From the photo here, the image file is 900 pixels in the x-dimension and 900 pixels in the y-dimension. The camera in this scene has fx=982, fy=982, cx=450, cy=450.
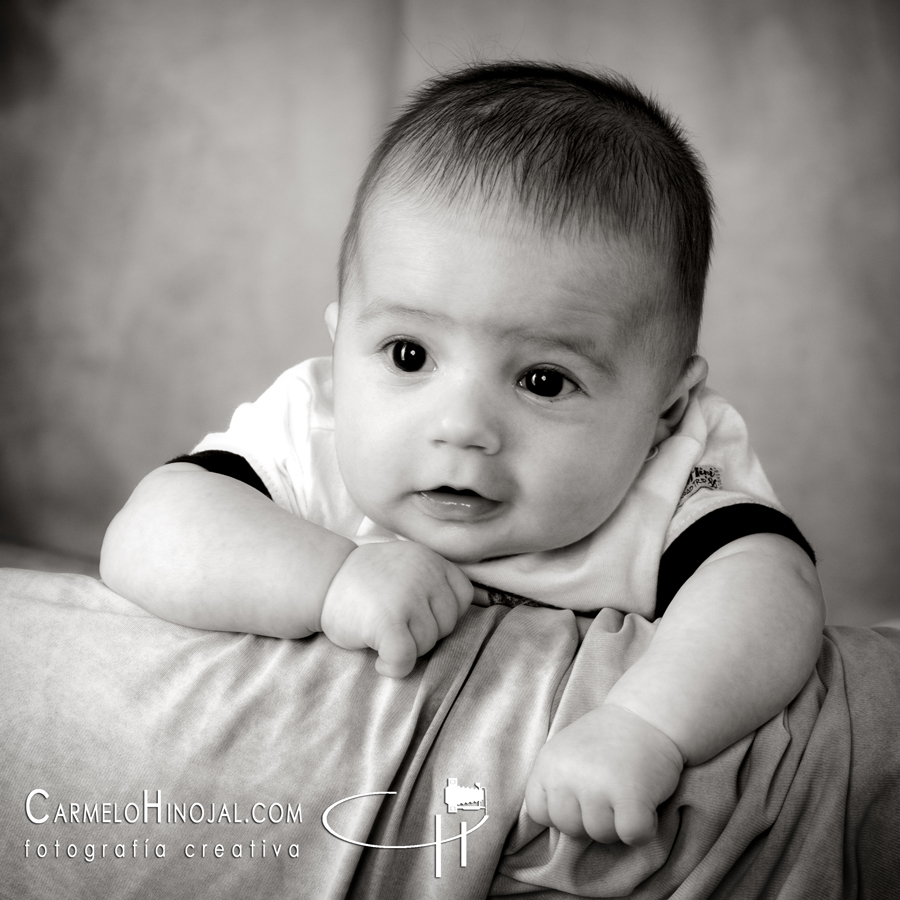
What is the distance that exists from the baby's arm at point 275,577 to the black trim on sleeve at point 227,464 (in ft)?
0.28

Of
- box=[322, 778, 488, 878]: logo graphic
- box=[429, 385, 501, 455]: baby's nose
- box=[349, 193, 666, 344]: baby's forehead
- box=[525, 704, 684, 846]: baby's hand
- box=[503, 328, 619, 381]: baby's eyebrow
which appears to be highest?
box=[349, 193, 666, 344]: baby's forehead

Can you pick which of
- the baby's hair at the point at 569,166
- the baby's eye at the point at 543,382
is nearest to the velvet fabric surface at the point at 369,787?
the baby's eye at the point at 543,382

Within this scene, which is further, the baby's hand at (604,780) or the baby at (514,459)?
the baby at (514,459)

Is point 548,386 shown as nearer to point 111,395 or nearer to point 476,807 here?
point 476,807

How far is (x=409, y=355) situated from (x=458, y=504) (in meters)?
0.14

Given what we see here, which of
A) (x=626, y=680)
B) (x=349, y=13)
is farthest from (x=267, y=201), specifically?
(x=626, y=680)

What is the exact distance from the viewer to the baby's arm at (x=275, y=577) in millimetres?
752

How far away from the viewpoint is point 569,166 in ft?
2.82

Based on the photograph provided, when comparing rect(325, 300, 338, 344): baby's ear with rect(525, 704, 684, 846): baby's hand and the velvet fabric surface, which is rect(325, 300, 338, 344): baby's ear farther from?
rect(525, 704, 684, 846): baby's hand

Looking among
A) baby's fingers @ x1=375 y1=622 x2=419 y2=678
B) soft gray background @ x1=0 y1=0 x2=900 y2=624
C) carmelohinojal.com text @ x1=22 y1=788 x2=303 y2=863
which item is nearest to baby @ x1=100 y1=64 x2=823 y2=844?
baby's fingers @ x1=375 y1=622 x2=419 y2=678

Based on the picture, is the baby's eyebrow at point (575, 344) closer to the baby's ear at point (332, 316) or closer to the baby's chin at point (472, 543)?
the baby's chin at point (472, 543)

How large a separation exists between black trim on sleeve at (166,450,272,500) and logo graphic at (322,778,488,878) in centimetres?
37

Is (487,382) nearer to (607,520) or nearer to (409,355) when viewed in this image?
(409,355)

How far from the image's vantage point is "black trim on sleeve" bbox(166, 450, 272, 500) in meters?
0.96
